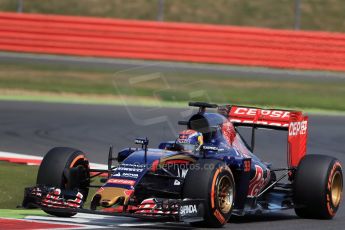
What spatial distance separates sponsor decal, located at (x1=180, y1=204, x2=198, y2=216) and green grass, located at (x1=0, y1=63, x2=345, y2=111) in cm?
1299

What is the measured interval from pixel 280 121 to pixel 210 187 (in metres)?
2.39

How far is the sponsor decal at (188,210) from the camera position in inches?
352

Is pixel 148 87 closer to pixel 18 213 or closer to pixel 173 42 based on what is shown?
pixel 173 42

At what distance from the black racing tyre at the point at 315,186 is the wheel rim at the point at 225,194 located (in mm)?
1171

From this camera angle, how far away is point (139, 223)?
31.4ft

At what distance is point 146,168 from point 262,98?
572 inches

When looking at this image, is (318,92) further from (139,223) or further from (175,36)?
(139,223)

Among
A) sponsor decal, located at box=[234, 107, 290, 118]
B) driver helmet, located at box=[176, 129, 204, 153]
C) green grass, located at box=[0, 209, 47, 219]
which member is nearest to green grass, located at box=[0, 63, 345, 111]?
sponsor decal, located at box=[234, 107, 290, 118]

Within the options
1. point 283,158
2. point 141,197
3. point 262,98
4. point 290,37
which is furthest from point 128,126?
point 141,197

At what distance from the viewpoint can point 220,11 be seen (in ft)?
113

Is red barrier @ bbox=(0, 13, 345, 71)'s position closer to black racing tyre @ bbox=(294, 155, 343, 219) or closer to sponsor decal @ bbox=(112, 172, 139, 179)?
black racing tyre @ bbox=(294, 155, 343, 219)

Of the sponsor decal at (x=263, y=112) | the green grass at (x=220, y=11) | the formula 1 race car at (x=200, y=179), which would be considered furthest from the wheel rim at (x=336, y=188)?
the green grass at (x=220, y=11)

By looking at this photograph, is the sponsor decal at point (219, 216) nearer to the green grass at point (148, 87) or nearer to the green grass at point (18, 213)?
the green grass at point (18, 213)

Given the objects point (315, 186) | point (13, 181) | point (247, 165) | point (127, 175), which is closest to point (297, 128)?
point (315, 186)
